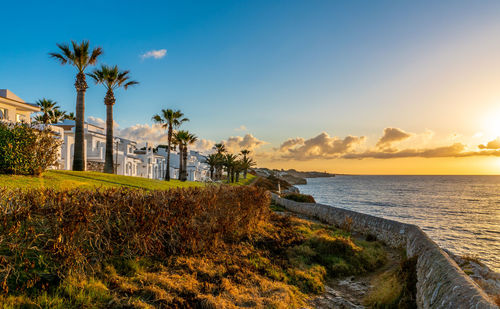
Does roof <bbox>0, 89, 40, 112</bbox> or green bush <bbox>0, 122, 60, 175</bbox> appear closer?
green bush <bbox>0, 122, 60, 175</bbox>

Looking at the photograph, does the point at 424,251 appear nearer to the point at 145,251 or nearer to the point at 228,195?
the point at 228,195

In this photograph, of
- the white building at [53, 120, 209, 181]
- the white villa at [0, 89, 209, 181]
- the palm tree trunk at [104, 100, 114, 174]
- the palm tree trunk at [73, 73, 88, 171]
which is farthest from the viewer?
the white building at [53, 120, 209, 181]

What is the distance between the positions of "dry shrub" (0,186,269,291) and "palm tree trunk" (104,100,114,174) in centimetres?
2267

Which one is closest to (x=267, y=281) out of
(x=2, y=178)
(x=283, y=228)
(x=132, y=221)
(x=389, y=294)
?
(x=389, y=294)

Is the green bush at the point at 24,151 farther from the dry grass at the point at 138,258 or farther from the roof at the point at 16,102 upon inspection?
the roof at the point at 16,102

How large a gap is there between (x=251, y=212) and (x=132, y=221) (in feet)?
19.0

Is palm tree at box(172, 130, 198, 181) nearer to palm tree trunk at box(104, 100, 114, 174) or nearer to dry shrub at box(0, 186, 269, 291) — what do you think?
palm tree trunk at box(104, 100, 114, 174)

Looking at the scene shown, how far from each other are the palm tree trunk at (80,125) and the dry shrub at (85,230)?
2055cm

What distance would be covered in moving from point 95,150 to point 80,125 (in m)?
14.7

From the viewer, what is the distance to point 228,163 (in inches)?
2420

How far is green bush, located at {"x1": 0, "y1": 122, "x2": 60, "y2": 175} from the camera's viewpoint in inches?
496

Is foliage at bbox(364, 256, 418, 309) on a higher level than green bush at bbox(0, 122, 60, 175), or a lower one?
lower

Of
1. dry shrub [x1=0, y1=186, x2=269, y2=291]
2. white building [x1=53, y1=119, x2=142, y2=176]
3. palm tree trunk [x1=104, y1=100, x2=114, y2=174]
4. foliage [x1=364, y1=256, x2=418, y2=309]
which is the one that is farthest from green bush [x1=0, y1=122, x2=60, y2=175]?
white building [x1=53, y1=119, x2=142, y2=176]

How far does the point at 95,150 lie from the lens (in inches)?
1465
